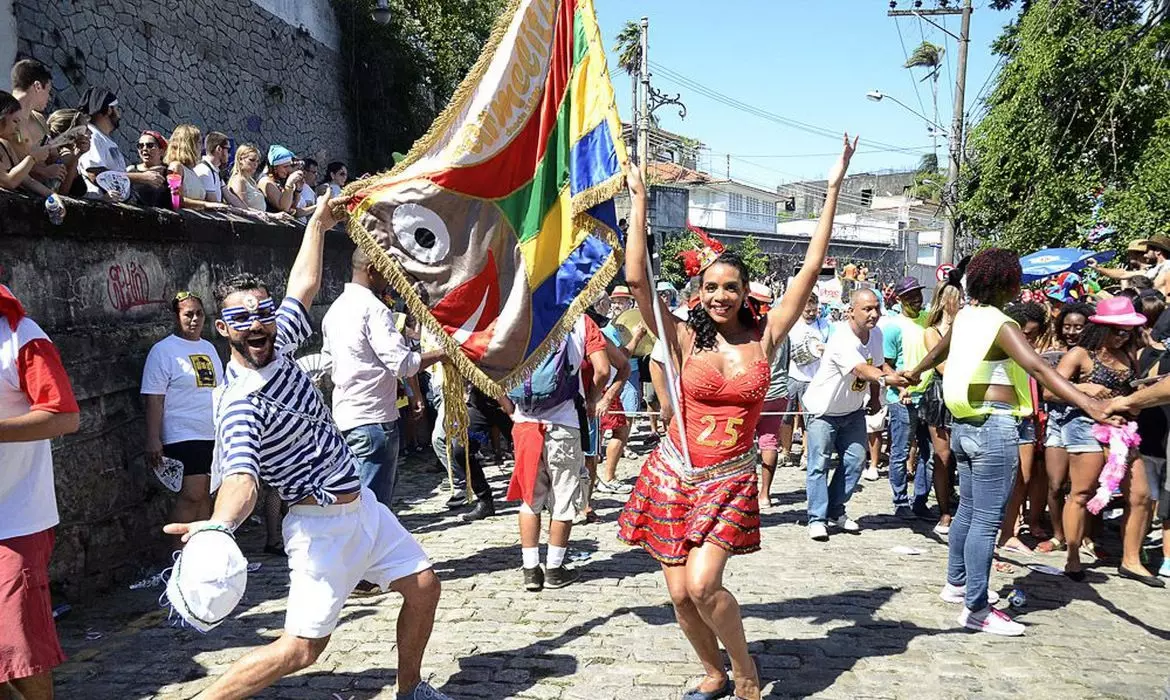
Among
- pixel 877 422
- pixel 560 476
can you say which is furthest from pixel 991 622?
pixel 877 422

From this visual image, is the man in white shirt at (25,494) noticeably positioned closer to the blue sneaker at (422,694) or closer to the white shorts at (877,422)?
the blue sneaker at (422,694)

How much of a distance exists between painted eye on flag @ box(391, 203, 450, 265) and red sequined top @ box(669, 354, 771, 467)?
151 centimetres

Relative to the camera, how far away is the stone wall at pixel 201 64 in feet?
30.7

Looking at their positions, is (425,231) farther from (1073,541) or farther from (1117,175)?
(1117,175)

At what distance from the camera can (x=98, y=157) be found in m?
6.45

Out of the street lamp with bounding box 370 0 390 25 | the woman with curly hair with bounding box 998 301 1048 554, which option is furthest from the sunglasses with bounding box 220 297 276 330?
the street lamp with bounding box 370 0 390 25

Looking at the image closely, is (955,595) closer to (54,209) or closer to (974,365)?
(974,365)

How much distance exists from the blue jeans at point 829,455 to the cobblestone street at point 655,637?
53 centimetres

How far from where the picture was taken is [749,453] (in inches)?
150

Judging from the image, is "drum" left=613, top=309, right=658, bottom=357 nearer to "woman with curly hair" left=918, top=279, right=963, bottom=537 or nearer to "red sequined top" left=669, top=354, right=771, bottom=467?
"woman with curly hair" left=918, top=279, right=963, bottom=537

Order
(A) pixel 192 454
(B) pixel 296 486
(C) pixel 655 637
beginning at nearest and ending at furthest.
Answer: (B) pixel 296 486
(C) pixel 655 637
(A) pixel 192 454

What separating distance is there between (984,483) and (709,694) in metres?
1.99

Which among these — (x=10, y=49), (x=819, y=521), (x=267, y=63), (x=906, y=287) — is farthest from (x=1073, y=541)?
(x=267, y=63)

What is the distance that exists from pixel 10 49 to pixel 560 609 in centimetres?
761
